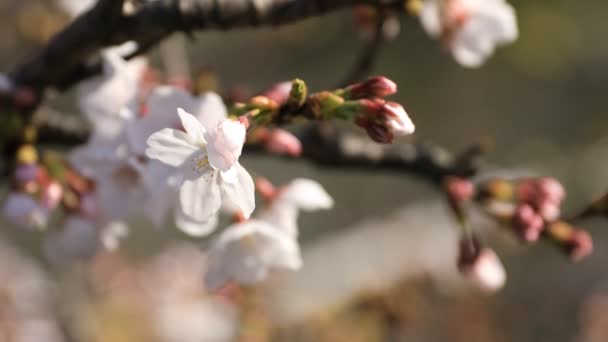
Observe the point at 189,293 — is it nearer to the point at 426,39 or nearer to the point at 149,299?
the point at 149,299

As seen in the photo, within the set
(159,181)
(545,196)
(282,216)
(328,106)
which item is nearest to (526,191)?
(545,196)

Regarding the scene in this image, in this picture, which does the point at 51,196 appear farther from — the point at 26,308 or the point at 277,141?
the point at 26,308

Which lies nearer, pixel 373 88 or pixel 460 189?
pixel 373 88

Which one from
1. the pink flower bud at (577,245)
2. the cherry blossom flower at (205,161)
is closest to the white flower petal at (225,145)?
the cherry blossom flower at (205,161)

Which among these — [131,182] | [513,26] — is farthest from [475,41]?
[131,182]

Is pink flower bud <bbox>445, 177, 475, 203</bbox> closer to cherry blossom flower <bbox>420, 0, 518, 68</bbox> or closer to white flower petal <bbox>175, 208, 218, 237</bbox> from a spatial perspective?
cherry blossom flower <bbox>420, 0, 518, 68</bbox>

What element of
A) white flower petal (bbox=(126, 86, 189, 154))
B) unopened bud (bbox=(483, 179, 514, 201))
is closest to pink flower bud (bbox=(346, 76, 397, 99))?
white flower petal (bbox=(126, 86, 189, 154))
